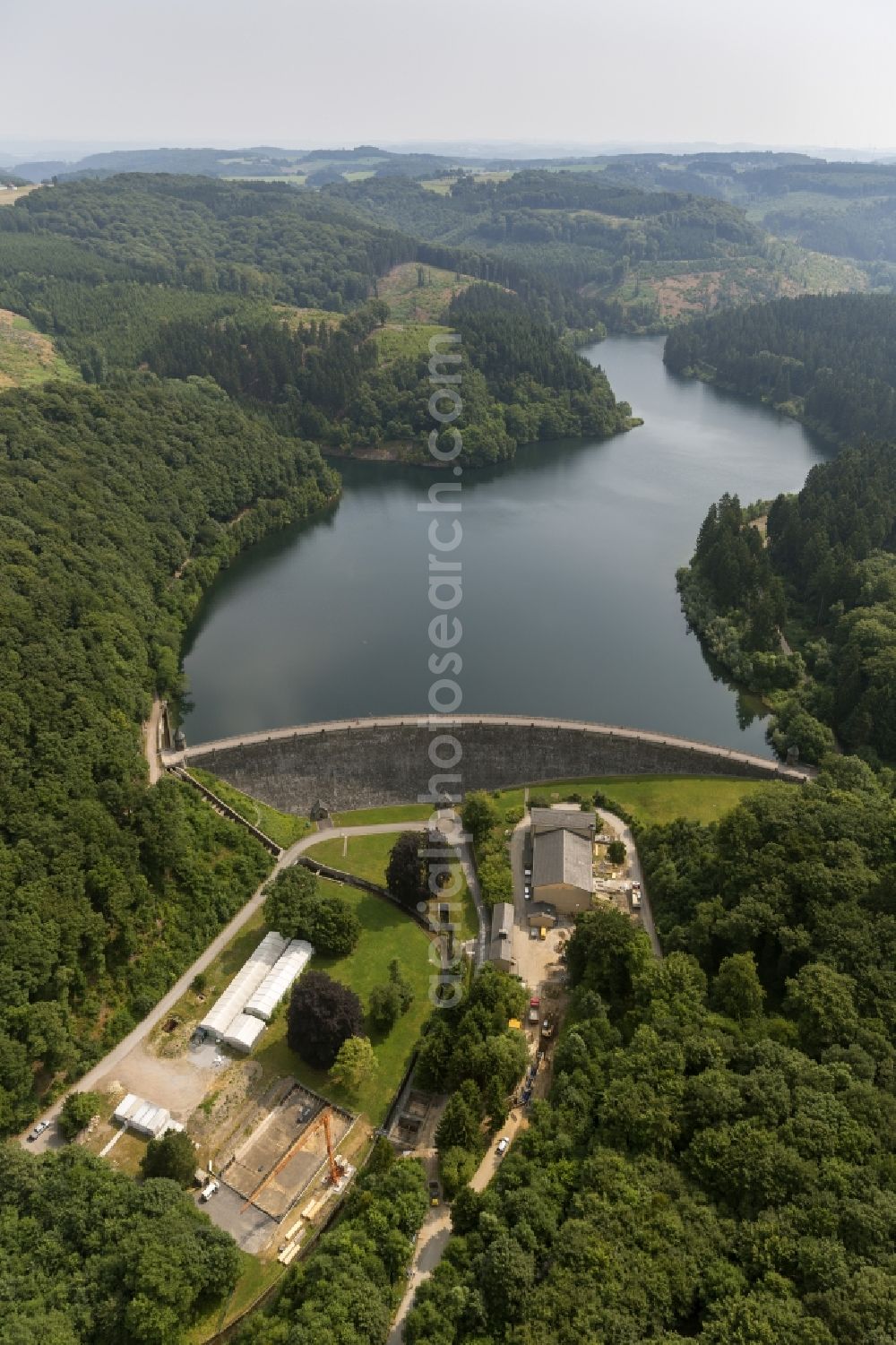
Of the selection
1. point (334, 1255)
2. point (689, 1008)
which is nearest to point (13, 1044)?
point (334, 1255)

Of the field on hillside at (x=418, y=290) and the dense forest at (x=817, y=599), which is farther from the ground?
the field on hillside at (x=418, y=290)

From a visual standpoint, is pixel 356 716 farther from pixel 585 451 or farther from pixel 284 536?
pixel 585 451

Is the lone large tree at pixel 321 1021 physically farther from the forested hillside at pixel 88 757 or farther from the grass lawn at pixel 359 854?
the grass lawn at pixel 359 854

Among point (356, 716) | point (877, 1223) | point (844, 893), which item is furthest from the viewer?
point (356, 716)

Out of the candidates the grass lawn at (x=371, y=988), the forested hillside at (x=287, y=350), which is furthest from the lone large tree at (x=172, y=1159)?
the forested hillside at (x=287, y=350)

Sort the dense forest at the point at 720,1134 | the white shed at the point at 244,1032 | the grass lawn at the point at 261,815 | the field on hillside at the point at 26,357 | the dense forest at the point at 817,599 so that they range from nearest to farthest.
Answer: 1. the dense forest at the point at 720,1134
2. the white shed at the point at 244,1032
3. the grass lawn at the point at 261,815
4. the dense forest at the point at 817,599
5. the field on hillside at the point at 26,357

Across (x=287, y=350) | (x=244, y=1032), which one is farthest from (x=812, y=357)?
(x=244, y=1032)
